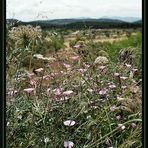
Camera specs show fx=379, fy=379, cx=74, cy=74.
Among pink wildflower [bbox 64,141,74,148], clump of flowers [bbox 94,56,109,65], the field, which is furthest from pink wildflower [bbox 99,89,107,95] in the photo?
pink wildflower [bbox 64,141,74,148]

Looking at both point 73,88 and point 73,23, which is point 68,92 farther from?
point 73,23

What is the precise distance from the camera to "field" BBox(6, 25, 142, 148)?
5.78ft

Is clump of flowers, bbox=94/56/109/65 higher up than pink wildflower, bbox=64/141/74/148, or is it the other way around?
clump of flowers, bbox=94/56/109/65

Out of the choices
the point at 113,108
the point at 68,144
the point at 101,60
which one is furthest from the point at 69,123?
the point at 101,60

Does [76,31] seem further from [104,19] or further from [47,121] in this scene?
[47,121]

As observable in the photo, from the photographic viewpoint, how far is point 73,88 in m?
1.83

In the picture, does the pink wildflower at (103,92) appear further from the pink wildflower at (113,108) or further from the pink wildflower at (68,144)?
the pink wildflower at (68,144)

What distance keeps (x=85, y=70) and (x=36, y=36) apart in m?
0.29

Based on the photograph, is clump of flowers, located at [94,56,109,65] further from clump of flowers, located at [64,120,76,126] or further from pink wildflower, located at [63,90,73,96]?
clump of flowers, located at [64,120,76,126]

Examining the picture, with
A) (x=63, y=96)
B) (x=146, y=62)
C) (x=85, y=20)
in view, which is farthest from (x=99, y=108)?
(x=85, y=20)

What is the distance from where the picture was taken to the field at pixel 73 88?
5.78 ft

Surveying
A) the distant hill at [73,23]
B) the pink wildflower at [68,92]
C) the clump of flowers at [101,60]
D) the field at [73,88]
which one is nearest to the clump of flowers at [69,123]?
the field at [73,88]

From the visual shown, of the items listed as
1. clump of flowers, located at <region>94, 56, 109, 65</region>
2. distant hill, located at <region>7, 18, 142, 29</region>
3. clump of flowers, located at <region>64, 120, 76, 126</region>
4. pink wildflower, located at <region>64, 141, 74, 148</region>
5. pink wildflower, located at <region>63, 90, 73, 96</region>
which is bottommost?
pink wildflower, located at <region>64, 141, 74, 148</region>

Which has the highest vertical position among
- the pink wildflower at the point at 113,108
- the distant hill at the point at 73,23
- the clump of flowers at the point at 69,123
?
the distant hill at the point at 73,23
